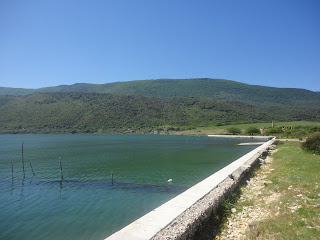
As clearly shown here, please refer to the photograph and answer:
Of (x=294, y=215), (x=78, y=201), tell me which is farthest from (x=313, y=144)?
(x=78, y=201)

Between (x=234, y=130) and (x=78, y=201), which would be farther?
(x=234, y=130)

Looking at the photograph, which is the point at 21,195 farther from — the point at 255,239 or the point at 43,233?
the point at 255,239

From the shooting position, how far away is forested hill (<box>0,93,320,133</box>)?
442ft

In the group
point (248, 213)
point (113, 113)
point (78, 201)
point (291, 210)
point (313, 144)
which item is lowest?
point (78, 201)

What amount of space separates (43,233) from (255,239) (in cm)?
950

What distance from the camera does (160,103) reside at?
17650 cm

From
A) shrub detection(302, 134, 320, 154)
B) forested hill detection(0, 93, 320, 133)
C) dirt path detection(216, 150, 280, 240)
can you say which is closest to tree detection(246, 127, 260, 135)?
forested hill detection(0, 93, 320, 133)

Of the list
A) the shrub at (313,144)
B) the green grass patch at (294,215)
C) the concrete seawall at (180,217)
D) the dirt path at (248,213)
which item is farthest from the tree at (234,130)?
the concrete seawall at (180,217)

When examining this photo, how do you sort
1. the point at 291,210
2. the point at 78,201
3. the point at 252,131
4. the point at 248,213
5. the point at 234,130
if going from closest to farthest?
the point at 291,210
the point at 248,213
the point at 78,201
the point at 252,131
the point at 234,130

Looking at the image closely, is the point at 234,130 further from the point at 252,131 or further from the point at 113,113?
the point at 113,113

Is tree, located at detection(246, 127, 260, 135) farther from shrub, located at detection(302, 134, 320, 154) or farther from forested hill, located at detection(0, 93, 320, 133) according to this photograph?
shrub, located at detection(302, 134, 320, 154)

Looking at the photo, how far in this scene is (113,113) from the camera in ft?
508

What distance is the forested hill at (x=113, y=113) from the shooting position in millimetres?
134750

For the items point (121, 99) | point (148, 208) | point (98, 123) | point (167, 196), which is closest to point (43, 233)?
point (148, 208)
